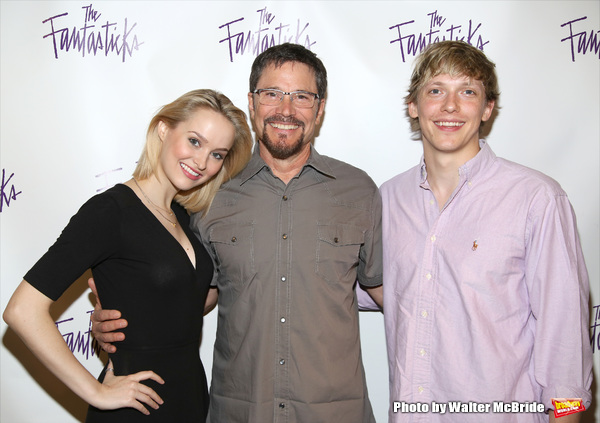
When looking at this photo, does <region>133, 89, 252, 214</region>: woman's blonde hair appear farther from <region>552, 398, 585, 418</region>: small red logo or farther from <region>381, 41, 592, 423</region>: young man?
<region>552, 398, 585, 418</region>: small red logo

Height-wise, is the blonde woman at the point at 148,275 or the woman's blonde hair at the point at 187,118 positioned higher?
the woman's blonde hair at the point at 187,118

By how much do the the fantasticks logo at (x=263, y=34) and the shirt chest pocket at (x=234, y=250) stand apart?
0.84 m

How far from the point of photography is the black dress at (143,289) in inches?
60.7

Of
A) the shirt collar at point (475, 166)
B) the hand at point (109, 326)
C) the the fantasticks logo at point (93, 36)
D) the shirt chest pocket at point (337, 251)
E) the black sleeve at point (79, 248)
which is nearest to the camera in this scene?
the black sleeve at point (79, 248)

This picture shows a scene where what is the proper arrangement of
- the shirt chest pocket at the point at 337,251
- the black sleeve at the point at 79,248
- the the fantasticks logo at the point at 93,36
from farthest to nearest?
the the fantasticks logo at the point at 93,36, the shirt chest pocket at the point at 337,251, the black sleeve at the point at 79,248

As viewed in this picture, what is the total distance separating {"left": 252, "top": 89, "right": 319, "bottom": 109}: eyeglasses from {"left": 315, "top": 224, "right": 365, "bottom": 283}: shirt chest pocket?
0.46 meters

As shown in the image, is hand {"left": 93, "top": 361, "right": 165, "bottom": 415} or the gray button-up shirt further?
the gray button-up shirt

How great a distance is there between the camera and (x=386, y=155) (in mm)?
2242

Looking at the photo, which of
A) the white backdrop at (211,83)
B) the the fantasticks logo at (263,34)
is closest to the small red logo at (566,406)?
the white backdrop at (211,83)

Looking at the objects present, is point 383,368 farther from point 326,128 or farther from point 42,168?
point 42,168

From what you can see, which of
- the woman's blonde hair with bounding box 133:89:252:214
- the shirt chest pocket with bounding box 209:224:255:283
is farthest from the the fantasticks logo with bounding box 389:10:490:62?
the shirt chest pocket with bounding box 209:224:255:283

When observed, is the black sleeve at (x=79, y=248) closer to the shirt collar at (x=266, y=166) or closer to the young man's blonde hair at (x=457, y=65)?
the shirt collar at (x=266, y=166)

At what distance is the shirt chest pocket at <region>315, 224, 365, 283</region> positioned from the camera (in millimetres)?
1783

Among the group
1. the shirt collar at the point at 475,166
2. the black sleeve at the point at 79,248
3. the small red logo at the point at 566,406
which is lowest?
the small red logo at the point at 566,406
